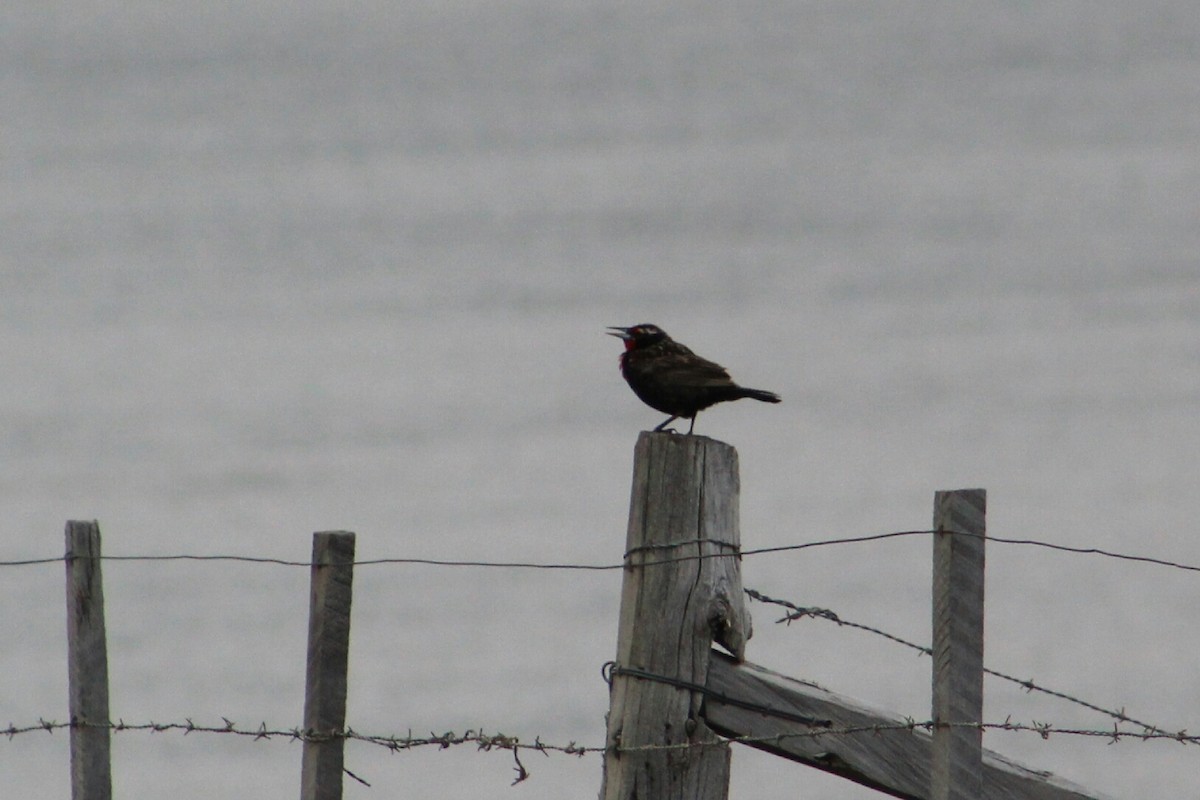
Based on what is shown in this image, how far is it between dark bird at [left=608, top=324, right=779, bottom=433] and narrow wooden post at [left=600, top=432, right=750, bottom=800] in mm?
3304

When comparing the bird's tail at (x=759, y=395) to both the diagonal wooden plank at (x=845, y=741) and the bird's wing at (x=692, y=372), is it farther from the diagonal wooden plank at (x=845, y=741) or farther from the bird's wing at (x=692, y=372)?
the diagonal wooden plank at (x=845, y=741)

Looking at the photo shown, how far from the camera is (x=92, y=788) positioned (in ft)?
16.1

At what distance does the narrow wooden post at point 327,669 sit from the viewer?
4520 mm

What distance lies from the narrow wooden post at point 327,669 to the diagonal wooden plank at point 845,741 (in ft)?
3.58

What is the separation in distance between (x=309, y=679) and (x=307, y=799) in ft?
1.16

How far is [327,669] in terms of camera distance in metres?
4.53


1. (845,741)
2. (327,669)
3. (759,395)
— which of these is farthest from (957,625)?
(759,395)

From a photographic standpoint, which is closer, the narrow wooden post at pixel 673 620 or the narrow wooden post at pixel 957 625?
the narrow wooden post at pixel 957 625

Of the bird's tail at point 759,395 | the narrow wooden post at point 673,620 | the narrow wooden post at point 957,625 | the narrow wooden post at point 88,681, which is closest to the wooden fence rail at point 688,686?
the narrow wooden post at point 673,620

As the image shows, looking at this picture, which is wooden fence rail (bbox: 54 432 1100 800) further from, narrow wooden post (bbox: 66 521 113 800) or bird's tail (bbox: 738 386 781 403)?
bird's tail (bbox: 738 386 781 403)

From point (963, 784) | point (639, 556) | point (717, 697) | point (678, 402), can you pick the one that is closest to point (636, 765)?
point (717, 697)

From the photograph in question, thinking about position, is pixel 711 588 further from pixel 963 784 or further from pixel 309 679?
pixel 309 679

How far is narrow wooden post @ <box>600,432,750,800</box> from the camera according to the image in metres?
4.42

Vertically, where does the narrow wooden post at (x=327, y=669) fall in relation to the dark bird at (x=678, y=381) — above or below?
below
